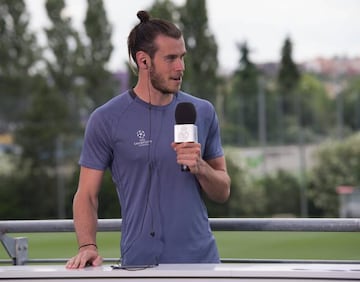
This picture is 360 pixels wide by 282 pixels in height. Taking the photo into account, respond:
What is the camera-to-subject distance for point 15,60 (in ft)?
110

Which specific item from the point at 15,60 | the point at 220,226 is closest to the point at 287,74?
the point at 15,60

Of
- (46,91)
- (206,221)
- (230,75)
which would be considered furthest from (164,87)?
(230,75)

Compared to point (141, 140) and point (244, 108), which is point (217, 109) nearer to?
point (244, 108)

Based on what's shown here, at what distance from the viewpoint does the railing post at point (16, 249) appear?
3.12 metres

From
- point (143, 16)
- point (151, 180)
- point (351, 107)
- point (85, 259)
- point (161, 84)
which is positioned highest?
point (351, 107)

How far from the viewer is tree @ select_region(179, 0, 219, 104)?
3522cm

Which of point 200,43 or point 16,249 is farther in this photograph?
point 200,43

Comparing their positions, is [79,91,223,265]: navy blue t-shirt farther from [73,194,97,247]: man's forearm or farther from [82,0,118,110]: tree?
[82,0,118,110]: tree

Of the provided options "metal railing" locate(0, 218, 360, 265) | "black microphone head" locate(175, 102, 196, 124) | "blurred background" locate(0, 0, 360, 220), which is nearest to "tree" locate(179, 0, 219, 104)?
"blurred background" locate(0, 0, 360, 220)

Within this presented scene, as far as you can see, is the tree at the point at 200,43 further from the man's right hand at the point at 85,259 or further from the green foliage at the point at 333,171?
the man's right hand at the point at 85,259

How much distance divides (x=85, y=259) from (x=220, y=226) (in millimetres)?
637

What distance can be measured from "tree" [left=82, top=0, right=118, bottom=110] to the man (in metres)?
31.4

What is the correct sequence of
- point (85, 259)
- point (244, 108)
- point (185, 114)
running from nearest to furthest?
point (85, 259) < point (185, 114) < point (244, 108)

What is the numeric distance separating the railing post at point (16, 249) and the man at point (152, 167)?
0.23 m
